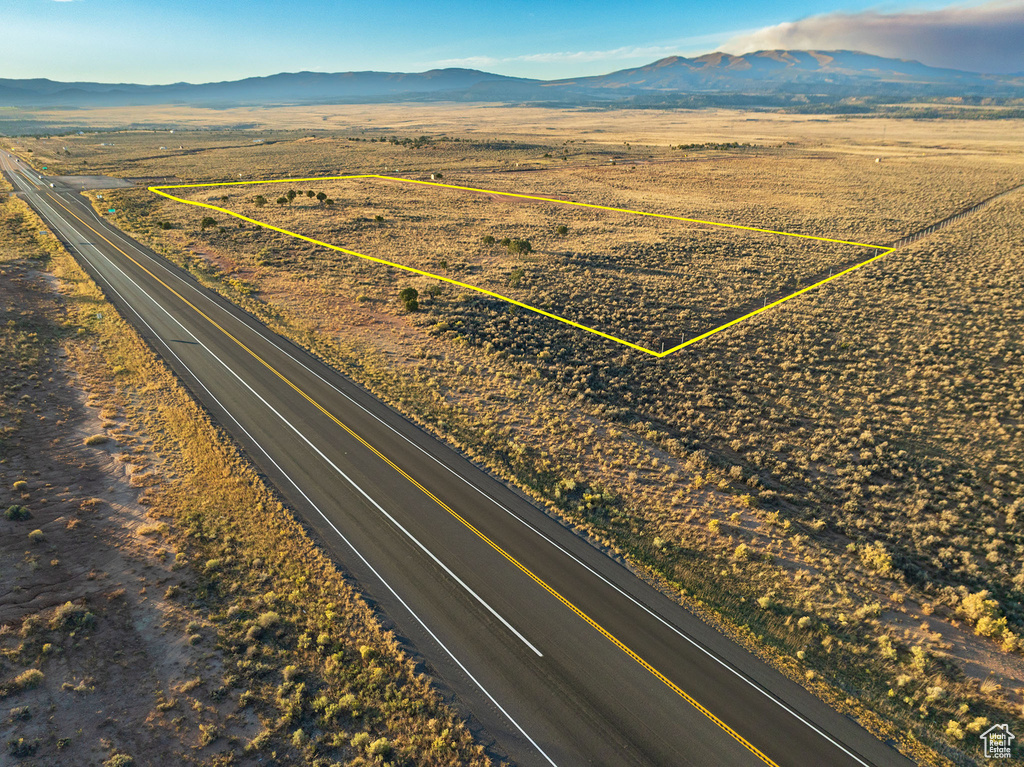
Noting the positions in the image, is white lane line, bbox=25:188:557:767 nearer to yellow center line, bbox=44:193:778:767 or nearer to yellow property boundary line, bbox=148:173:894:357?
yellow center line, bbox=44:193:778:767

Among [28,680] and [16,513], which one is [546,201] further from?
[28,680]

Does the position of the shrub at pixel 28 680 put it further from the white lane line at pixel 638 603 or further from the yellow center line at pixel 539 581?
the white lane line at pixel 638 603

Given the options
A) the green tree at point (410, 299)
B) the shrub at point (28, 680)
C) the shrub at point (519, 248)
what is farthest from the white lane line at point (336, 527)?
the shrub at point (519, 248)

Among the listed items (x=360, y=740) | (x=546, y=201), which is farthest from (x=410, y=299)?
(x=546, y=201)

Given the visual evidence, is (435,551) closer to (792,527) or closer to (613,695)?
(613,695)

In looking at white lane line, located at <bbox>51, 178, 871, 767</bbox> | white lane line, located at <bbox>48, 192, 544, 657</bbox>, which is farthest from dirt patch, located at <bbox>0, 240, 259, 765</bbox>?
white lane line, located at <bbox>51, 178, 871, 767</bbox>

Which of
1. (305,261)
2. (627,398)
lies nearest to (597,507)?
(627,398)
